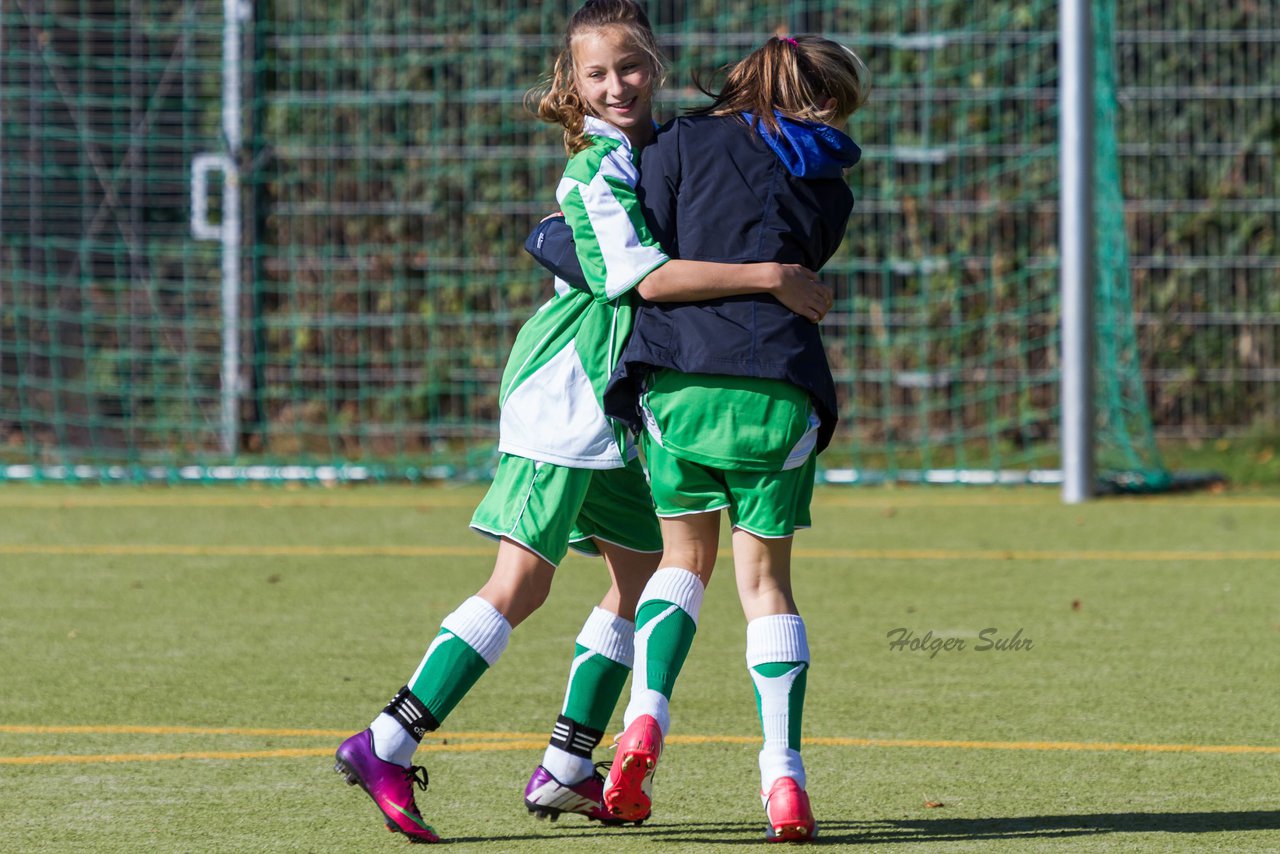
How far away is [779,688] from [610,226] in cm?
83

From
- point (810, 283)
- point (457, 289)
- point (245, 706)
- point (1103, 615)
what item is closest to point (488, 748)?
point (245, 706)

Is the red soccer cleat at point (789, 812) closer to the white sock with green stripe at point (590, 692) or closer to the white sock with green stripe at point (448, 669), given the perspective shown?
the white sock with green stripe at point (590, 692)

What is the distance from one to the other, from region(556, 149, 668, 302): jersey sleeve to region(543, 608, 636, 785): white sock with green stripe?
25.8 inches

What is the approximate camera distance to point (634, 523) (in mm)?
3518

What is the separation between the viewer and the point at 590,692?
345cm

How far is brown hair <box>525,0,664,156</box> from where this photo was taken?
3283 millimetres

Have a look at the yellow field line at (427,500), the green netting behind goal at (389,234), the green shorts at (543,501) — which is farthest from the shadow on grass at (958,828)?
the green netting behind goal at (389,234)

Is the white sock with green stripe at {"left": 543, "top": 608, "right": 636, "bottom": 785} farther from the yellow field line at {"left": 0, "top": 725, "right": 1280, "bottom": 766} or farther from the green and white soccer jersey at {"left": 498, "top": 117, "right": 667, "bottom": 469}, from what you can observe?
the yellow field line at {"left": 0, "top": 725, "right": 1280, "bottom": 766}

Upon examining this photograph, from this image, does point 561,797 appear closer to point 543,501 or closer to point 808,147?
point 543,501

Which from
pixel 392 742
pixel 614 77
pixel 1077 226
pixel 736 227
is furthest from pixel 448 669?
pixel 1077 226

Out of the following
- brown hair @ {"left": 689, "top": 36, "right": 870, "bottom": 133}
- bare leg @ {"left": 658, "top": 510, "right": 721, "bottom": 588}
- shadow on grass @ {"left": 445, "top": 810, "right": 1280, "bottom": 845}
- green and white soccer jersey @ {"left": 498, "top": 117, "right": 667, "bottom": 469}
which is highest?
brown hair @ {"left": 689, "top": 36, "right": 870, "bottom": 133}

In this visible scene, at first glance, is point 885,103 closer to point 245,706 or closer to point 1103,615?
point 1103,615

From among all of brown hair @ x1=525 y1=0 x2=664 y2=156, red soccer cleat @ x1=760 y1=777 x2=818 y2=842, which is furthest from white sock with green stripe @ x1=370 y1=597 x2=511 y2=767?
brown hair @ x1=525 y1=0 x2=664 y2=156

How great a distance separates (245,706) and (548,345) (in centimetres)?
155
